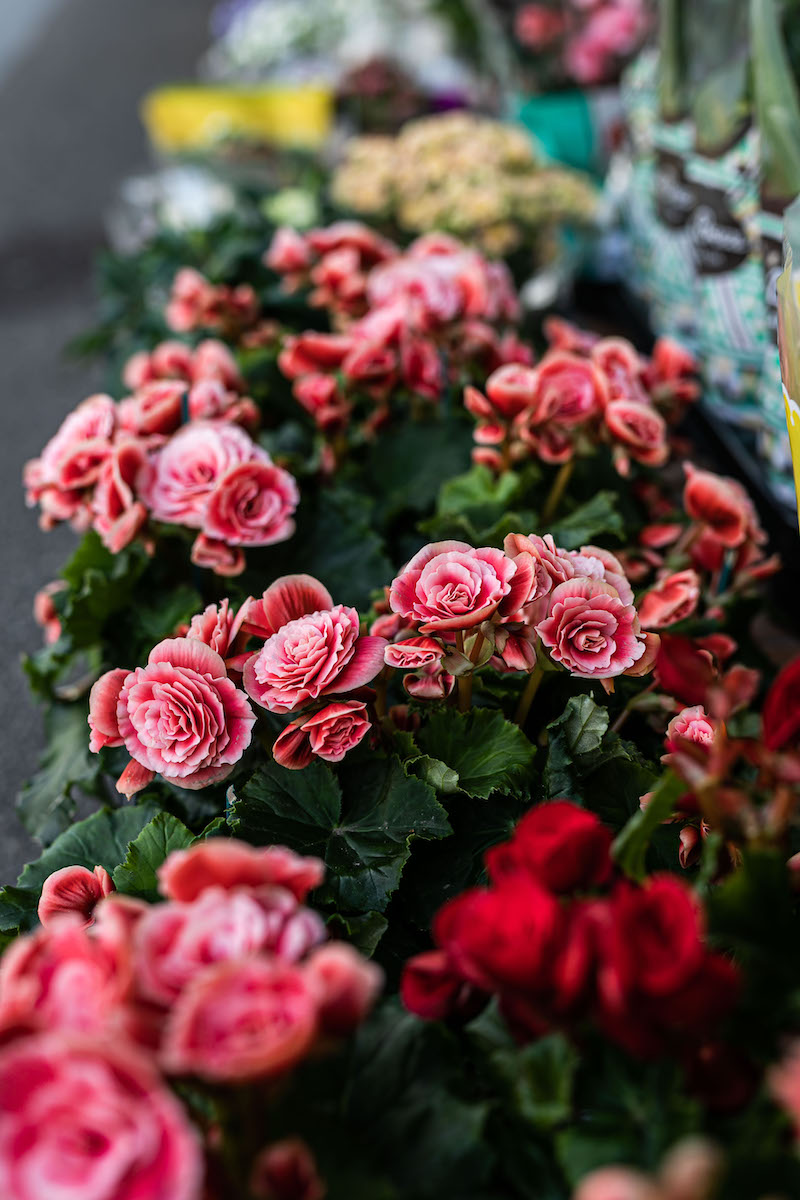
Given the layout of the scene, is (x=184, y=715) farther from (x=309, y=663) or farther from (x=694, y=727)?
(x=694, y=727)

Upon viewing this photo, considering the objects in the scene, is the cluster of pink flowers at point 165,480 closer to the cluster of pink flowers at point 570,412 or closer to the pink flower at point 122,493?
the pink flower at point 122,493

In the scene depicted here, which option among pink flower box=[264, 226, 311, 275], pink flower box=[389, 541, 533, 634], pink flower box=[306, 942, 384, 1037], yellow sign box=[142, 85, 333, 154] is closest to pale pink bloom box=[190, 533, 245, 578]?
pink flower box=[389, 541, 533, 634]

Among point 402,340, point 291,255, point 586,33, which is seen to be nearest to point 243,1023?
point 402,340

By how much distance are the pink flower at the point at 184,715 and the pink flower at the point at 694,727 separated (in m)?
0.25

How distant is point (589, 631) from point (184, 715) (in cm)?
24

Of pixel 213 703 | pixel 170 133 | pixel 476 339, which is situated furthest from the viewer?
pixel 170 133

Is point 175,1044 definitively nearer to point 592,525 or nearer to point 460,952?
point 460,952

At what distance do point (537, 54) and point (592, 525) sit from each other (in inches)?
79.0

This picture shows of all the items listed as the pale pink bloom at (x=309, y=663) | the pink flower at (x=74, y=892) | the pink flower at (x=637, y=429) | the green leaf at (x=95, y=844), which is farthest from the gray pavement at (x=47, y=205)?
the pink flower at (x=637, y=429)

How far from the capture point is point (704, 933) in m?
0.41

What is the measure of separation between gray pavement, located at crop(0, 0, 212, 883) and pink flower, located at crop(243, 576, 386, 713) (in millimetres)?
374

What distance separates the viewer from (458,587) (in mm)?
563

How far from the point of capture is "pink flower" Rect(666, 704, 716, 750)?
0.59 metres

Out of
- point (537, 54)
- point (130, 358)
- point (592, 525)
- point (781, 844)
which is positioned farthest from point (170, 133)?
point (781, 844)
